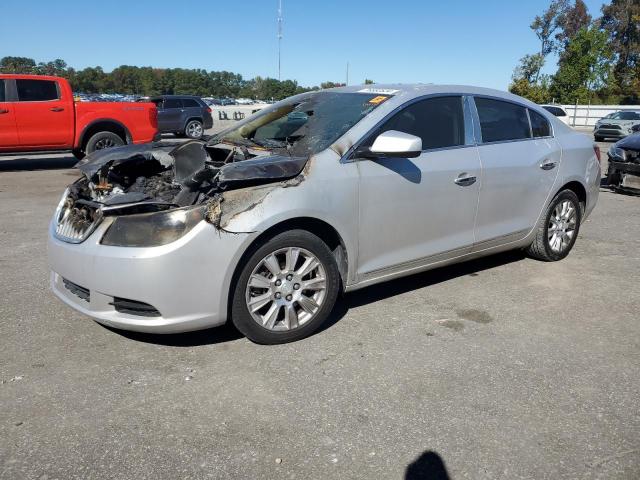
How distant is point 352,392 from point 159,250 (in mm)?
1300

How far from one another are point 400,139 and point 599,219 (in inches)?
207

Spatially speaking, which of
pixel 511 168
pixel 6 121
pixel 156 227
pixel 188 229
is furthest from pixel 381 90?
pixel 6 121

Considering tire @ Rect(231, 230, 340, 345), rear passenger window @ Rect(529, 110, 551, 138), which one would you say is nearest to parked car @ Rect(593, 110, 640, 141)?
rear passenger window @ Rect(529, 110, 551, 138)

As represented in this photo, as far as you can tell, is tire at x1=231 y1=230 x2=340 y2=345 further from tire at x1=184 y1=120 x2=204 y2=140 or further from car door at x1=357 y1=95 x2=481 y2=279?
tire at x1=184 y1=120 x2=204 y2=140

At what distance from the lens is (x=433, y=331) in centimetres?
394

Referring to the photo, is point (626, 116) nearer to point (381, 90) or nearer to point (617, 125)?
point (617, 125)

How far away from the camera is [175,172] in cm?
443

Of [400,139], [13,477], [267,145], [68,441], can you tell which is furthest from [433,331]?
[13,477]

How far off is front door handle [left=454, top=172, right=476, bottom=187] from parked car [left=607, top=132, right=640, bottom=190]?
6.11 meters

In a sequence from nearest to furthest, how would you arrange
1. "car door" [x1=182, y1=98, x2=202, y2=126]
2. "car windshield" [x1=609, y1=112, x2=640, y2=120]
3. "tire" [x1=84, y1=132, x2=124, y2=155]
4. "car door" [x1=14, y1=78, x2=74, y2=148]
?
"car door" [x1=14, y1=78, x2=74, y2=148], "tire" [x1=84, y1=132, x2=124, y2=155], "car door" [x1=182, y1=98, x2=202, y2=126], "car windshield" [x1=609, y1=112, x2=640, y2=120]

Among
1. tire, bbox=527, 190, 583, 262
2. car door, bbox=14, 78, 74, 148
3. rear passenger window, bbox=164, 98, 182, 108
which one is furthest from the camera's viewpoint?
rear passenger window, bbox=164, 98, 182, 108

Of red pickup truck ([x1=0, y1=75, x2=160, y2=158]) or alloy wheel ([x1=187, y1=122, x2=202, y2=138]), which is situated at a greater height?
red pickup truck ([x1=0, y1=75, x2=160, y2=158])

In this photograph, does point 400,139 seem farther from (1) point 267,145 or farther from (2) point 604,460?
(2) point 604,460

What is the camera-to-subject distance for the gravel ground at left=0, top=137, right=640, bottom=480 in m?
2.55
